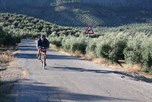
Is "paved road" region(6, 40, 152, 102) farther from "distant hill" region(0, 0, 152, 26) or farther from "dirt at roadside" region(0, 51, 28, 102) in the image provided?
"distant hill" region(0, 0, 152, 26)

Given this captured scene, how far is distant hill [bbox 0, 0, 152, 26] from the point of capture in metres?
114

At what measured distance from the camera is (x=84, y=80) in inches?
763

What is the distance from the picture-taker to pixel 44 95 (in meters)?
14.6

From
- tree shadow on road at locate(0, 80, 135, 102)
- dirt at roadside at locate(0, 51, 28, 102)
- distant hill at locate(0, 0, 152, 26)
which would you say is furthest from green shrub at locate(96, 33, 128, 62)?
distant hill at locate(0, 0, 152, 26)

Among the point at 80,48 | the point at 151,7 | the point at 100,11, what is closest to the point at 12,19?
the point at 100,11

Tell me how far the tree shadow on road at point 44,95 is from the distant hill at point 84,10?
9144 centimetres

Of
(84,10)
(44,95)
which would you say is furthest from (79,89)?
(84,10)

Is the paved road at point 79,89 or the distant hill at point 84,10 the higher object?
the distant hill at point 84,10

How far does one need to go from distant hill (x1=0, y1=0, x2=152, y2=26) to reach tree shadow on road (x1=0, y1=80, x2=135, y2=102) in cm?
9144

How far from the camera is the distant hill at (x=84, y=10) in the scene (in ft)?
373

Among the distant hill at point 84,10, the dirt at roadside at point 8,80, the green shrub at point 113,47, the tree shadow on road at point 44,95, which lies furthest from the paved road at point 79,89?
the distant hill at point 84,10

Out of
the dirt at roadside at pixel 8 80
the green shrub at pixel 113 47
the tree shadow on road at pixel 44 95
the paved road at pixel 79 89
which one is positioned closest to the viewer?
the tree shadow on road at pixel 44 95

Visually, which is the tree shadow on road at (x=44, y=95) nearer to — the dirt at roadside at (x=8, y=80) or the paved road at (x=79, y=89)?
the paved road at (x=79, y=89)

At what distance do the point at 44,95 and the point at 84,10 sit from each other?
372ft
